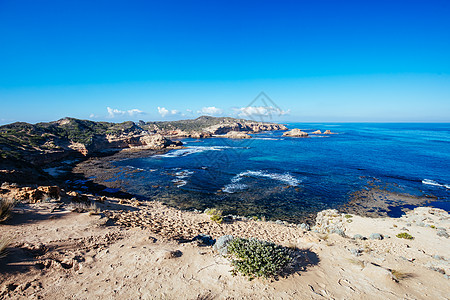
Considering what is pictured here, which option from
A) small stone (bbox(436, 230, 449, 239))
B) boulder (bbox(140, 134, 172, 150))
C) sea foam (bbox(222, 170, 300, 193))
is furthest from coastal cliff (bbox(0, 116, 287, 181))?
small stone (bbox(436, 230, 449, 239))

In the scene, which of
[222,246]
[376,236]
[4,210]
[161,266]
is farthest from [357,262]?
[4,210]

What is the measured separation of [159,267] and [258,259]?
11.1 feet

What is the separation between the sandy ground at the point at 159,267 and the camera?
5.41m

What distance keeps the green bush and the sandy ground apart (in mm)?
273

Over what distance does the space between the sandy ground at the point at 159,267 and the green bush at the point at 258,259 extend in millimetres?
273

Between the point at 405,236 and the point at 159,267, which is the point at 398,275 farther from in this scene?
the point at 159,267

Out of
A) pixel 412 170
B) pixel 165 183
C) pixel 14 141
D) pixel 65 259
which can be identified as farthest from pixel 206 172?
pixel 14 141

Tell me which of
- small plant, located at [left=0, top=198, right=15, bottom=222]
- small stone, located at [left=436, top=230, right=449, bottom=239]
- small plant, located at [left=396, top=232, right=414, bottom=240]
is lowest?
small stone, located at [left=436, top=230, right=449, bottom=239]

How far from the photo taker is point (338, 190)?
23.8 m

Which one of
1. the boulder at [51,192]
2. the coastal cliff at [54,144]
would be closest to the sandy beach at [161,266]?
the boulder at [51,192]

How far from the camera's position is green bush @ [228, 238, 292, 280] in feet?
19.7

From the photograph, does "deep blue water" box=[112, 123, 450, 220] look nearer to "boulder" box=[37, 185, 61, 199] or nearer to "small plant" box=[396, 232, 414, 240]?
"small plant" box=[396, 232, 414, 240]

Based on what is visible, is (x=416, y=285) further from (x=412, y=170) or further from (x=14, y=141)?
(x=14, y=141)

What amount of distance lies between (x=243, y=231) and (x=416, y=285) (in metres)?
7.72
